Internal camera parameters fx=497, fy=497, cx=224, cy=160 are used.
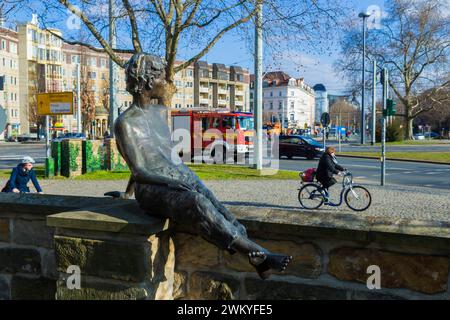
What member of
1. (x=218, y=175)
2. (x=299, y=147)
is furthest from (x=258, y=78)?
(x=299, y=147)

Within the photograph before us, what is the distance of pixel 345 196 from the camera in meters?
11.8

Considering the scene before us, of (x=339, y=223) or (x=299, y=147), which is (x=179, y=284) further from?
(x=299, y=147)

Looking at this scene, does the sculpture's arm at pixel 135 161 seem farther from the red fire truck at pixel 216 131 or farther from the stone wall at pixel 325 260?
the red fire truck at pixel 216 131

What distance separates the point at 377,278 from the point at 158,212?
131cm

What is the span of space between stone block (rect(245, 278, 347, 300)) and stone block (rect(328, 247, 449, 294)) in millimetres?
111

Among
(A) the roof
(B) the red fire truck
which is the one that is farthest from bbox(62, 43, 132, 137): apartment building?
(A) the roof

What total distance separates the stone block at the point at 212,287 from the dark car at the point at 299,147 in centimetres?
2862

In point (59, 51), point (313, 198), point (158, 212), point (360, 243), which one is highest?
point (59, 51)

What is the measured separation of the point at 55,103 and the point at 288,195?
1175 centimetres

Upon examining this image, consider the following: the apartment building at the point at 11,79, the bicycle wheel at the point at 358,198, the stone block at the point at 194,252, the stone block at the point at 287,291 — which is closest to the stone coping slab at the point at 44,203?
the stone block at the point at 194,252

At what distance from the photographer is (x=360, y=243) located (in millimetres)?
2848
